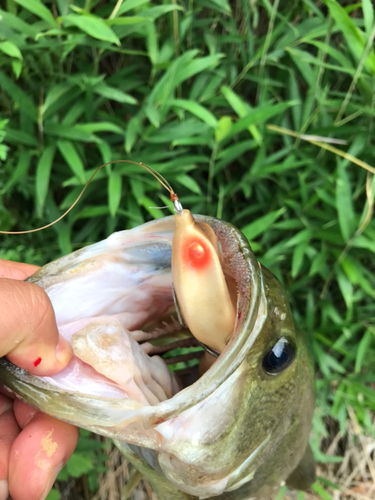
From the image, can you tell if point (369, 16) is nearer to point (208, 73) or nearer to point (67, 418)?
point (208, 73)

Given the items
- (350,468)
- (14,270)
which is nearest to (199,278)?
(14,270)

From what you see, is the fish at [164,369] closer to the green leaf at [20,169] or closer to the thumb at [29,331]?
the thumb at [29,331]

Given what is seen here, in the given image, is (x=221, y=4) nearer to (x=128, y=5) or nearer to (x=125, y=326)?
(x=128, y=5)

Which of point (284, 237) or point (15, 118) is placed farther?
point (284, 237)

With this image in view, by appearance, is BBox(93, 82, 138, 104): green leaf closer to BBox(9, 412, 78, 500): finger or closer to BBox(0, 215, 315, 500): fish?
BBox(0, 215, 315, 500): fish

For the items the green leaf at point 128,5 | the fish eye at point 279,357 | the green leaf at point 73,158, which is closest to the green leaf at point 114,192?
the green leaf at point 73,158

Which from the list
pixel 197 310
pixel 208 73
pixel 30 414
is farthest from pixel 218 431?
pixel 208 73

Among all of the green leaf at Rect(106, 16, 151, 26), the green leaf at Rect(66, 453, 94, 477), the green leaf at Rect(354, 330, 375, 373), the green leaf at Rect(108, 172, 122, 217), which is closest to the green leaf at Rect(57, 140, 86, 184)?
the green leaf at Rect(108, 172, 122, 217)
